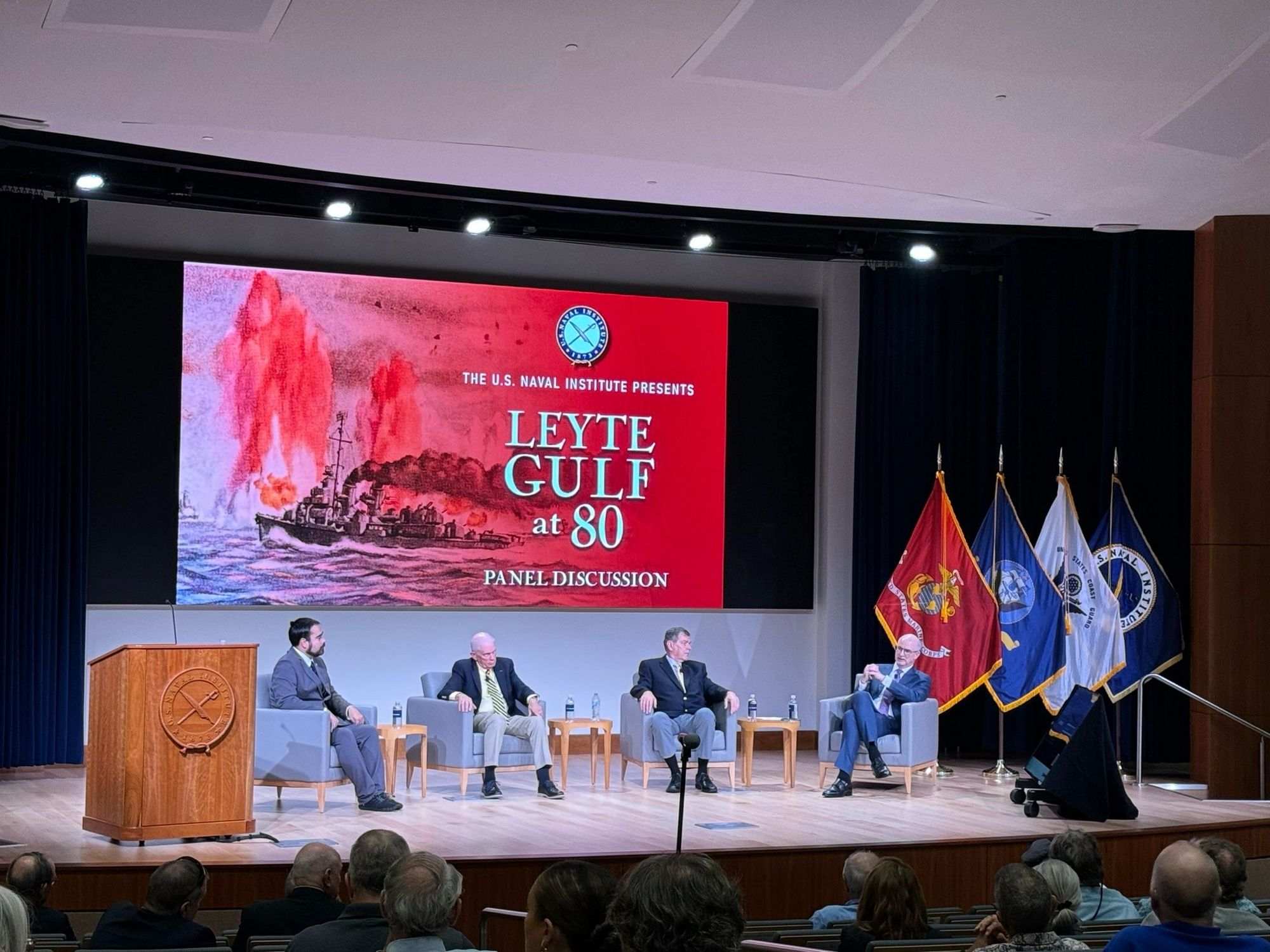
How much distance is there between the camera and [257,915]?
3.89 meters

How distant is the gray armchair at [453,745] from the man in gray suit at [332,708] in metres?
0.42

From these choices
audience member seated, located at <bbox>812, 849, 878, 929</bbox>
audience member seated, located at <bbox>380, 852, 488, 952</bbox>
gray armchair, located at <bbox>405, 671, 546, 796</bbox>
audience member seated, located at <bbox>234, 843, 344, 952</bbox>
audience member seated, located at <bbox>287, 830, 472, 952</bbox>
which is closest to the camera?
audience member seated, located at <bbox>380, 852, 488, 952</bbox>

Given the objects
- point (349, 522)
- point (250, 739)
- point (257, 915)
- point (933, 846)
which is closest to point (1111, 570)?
point (933, 846)

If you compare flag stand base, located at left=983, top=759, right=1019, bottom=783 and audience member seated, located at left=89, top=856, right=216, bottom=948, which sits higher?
audience member seated, located at left=89, top=856, right=216, bottom=948

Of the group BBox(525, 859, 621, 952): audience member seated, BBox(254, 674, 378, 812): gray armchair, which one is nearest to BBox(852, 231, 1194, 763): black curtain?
Answer: BBox(254, 674, 378, 812): gray armchair

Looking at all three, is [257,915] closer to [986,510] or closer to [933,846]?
[933,846]

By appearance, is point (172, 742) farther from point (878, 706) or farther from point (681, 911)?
point (681, 911)

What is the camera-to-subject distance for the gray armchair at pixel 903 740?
8.80 m

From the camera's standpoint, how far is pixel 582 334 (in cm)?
1044

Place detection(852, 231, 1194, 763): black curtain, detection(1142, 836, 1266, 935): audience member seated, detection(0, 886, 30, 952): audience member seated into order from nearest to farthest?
1. detection(0, 886, 30, 952): audience member seated
2. detection(1142, 836, 1266, 935): audience member seated
3. detection(852, 231, 1194, 763): black curtain

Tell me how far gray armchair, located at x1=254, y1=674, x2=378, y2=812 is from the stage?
7.0 inches

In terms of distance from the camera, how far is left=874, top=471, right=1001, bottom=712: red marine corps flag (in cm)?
956

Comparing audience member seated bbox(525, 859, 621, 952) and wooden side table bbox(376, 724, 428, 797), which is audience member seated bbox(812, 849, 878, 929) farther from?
wooden side table bbox(376, 724, 428, 797)

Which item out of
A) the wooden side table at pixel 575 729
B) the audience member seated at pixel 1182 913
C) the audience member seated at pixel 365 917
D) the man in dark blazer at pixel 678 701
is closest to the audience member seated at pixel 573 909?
the audience member seated at pixel 365 917
